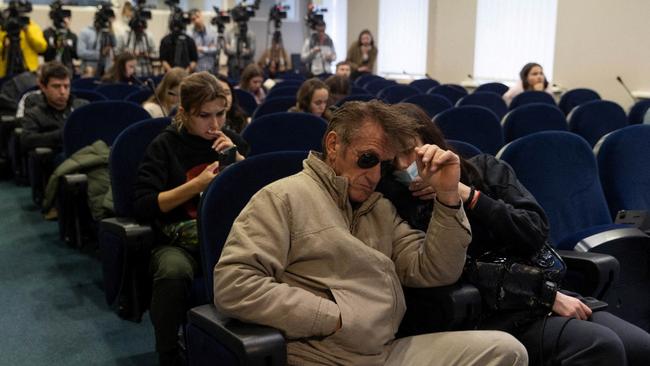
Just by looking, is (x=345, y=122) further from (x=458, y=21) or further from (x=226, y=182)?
(x=458, y=21)

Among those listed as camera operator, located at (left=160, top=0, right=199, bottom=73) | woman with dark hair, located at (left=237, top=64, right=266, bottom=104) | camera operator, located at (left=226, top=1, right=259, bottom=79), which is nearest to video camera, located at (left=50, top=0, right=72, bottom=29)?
camera operator, located at (left=160, top=0, right=199, bottom=73)

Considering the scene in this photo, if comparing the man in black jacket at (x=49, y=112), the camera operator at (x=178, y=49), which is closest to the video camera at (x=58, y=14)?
the camera operator at (x=178, y=49)

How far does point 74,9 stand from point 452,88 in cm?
770

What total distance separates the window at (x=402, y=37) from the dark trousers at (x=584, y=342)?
954 centimetres

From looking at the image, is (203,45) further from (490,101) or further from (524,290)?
(524,290)

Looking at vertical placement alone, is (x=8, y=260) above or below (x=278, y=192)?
below

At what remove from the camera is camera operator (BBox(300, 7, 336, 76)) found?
9852 millimetres

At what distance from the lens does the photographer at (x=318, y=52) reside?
9.85m

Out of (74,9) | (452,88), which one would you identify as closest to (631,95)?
(452,88)

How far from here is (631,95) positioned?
7.71 meters

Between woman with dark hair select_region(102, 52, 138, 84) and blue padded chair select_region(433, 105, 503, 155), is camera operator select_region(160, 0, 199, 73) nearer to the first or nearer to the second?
woman with dark hair select_region(102, 52, 138, 84)

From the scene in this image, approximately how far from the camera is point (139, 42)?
8938 mm

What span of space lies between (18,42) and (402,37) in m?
6.28

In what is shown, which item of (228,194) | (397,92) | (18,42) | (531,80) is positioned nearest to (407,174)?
(228,194)
